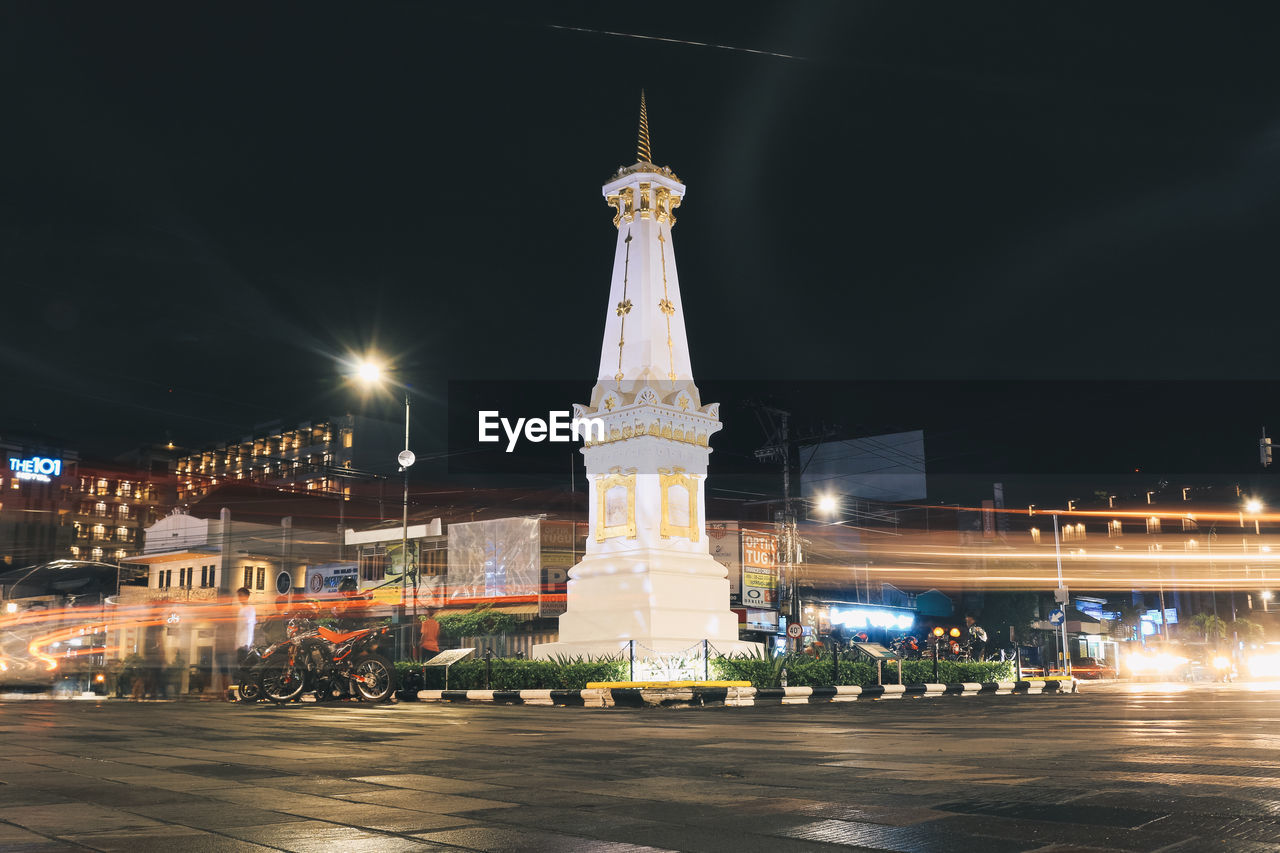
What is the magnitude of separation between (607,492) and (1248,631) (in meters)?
72.2

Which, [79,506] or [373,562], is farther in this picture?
[79,506]

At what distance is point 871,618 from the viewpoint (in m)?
58.5

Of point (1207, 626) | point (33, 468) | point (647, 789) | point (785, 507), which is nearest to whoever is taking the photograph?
point (647, 789)

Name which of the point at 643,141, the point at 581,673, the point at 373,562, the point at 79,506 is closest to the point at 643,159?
the point at 643,141

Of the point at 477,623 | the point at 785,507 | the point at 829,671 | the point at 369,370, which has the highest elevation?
the point at 369,370

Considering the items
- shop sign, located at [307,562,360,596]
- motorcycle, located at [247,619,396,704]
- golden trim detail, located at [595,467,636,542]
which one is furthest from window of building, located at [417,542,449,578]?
motorcycle, located at [247,619,396,704]

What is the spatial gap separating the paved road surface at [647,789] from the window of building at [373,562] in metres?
41.0

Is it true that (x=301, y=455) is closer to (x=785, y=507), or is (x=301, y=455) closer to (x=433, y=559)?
(x=433, y=559)

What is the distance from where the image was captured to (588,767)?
27.0 feet

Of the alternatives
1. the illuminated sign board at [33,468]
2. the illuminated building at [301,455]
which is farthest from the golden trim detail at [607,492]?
the illuminated building at [301,455]

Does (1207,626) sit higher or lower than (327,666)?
higher

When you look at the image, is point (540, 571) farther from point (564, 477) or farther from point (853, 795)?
point (853, 795)

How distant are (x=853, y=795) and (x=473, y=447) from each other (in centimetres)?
5529

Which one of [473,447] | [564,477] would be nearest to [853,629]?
[564,477]
